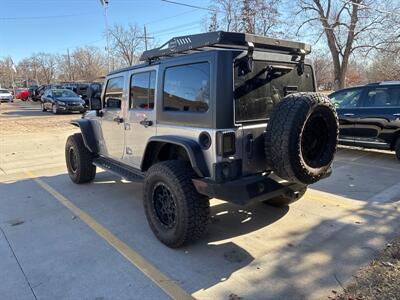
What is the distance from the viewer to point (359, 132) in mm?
8336

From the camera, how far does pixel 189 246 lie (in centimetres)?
397

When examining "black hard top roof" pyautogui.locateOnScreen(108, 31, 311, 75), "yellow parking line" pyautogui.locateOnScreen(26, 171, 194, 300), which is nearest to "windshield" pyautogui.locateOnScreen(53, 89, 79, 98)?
"yellow parking line" pyautogui.locateOnScreen(26, 171, 194, 300)

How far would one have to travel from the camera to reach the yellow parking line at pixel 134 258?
3.15 m

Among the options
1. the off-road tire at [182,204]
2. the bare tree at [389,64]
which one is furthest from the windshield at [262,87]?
the bare tree at [389,64]

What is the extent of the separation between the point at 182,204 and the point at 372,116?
19.9 ft

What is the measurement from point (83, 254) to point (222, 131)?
197cm

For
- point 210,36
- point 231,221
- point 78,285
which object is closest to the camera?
point 78,285

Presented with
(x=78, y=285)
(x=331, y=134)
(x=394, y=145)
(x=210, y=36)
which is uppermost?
(x=210, y=36)

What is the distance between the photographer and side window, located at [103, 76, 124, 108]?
528cm

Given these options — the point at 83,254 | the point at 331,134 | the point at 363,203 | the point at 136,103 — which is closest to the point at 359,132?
the point at 363,203

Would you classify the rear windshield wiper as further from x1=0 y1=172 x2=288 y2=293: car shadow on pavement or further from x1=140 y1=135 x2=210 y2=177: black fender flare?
x1=0 y1=172 x2=288 y2=293: car shadow on pavement

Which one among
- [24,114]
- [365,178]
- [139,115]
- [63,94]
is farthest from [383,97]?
[24,114]

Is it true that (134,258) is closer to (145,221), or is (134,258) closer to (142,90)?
(145,221)

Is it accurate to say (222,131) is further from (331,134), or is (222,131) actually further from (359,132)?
(359,132)
